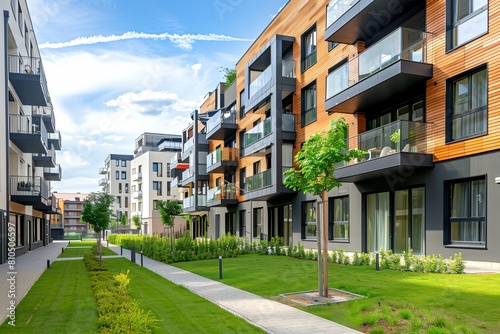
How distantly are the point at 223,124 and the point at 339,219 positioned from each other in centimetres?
1630

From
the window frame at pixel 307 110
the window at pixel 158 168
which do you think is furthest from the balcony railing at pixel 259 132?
the window at pixel 158 168

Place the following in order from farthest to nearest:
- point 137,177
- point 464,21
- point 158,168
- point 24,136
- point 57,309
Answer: point 137,177 < point 158,168 < point 24,136 < point 464,21 < point 57,309

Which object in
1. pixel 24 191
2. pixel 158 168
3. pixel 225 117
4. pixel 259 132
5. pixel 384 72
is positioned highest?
pixel 225 117

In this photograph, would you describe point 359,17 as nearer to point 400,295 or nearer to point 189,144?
point 400,295

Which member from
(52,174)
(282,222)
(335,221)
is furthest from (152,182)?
(335,221)

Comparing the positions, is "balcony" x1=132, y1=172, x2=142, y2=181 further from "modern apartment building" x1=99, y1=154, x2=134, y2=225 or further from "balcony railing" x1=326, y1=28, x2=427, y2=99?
"balcony railing" x1=326, y1=28, x2=427, y2=99

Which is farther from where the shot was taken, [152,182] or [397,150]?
[152,182]

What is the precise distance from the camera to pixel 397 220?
54.0 ft

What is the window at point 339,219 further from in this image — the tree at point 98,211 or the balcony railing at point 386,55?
the tree at point 98,211

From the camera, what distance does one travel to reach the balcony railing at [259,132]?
26047 millimetres

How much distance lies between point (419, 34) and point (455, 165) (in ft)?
15.6

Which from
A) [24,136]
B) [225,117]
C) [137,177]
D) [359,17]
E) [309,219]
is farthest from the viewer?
[137,177]

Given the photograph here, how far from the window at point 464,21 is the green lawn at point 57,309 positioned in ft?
42.9

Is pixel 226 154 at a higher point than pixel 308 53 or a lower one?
lower
